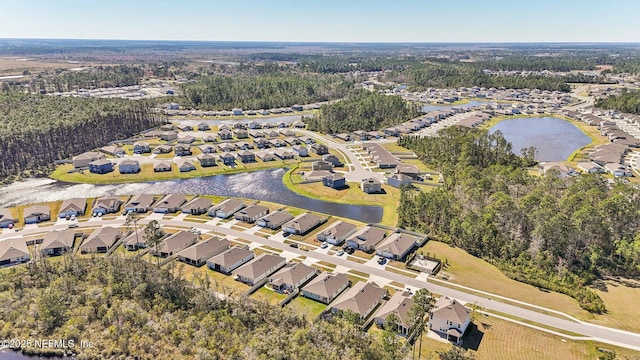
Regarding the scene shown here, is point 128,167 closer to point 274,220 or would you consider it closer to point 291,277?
point 274,220

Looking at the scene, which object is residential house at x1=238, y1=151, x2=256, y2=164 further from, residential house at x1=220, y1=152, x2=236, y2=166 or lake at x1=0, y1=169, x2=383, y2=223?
lake at x1=0, y1=169, x2=383, y2=223

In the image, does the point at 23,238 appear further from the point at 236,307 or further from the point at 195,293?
the point at 236,307

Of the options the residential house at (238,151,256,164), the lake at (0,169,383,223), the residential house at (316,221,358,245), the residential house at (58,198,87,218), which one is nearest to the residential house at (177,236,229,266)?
the residential house at (316,221,358,245)

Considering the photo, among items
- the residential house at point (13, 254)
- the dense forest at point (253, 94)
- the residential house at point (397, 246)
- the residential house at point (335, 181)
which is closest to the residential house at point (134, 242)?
the residential house at point (13, 254)

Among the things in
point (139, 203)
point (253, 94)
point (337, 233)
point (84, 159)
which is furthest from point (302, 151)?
point (253, 94)

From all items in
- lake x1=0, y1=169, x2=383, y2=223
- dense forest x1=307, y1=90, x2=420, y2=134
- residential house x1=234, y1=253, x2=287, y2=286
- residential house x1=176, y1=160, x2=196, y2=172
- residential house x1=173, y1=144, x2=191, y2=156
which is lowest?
lake x1=0, y1=169, x2=383, y2=223

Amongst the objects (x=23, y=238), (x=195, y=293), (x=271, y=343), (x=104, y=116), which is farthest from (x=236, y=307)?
(x=104, y=116)
